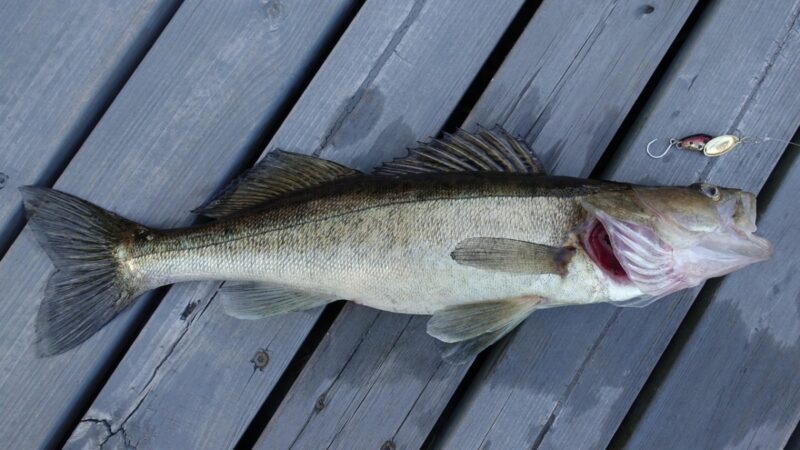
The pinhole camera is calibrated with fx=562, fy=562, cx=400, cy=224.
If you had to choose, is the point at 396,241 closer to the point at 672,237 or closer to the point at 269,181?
the point at 269,181

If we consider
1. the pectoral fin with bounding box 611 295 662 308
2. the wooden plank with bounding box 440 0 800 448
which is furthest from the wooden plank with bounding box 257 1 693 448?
the pectoral fin with bounding box 611 295 662 308

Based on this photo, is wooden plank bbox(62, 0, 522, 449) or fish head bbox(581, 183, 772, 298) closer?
fish head bbox(581, 183, 772, 298)

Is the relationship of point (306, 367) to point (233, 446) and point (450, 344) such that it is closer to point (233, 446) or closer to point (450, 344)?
point (233, 446)

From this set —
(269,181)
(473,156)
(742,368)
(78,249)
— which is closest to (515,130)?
(473,156)

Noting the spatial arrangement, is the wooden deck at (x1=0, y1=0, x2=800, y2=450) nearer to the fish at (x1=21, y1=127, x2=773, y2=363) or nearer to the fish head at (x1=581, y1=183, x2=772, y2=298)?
the fish at (x1=21, y1=127, x2=773, y2=363)

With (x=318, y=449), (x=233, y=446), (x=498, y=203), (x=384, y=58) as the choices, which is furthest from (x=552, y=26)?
(x=233, y=446)

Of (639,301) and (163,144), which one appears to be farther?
(163,144)

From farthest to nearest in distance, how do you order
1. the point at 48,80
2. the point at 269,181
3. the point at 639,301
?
the point at 48,80, the point at 269,181, the point at 639,301
